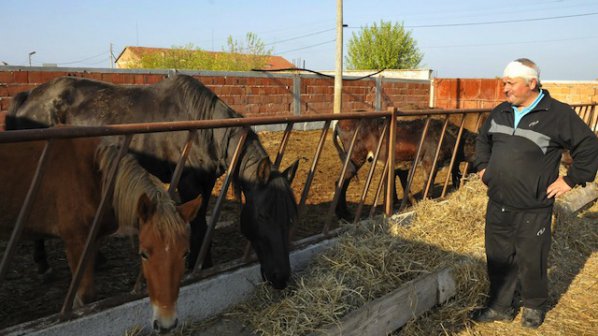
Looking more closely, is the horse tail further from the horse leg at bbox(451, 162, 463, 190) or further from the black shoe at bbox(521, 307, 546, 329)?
the horse leg at bbox(451, 162, 463, 190)

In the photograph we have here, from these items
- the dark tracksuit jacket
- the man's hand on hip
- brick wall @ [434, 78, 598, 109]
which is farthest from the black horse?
brick wall @ [434, 78, 598, 109]

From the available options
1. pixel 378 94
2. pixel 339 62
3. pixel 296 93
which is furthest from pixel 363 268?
pixel 378 94

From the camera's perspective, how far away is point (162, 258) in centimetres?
218

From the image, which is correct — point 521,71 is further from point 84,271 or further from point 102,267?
point 102,267

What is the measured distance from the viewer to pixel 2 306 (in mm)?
3268

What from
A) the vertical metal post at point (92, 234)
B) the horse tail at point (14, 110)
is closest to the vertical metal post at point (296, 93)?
the horse tail at point (14, 110)

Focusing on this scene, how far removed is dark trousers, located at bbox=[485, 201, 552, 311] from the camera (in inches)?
125

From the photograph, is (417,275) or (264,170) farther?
(417,275)

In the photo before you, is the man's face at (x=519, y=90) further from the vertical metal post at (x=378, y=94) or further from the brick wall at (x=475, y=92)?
the vertical metal post at (x=378, y=94)

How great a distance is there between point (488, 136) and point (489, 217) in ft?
2.19

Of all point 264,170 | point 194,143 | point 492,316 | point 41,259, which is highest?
point 194,143

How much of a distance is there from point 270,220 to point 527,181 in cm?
187

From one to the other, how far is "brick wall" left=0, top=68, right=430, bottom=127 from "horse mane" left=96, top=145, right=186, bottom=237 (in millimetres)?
6543

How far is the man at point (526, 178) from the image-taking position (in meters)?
3.02
